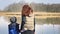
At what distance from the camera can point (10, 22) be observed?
1.00 meters

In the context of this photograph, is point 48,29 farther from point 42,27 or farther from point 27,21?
point 27,21

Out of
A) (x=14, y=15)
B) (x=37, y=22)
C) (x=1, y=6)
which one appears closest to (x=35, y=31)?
(x=37, y=22)

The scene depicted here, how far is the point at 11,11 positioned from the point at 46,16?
29 cm

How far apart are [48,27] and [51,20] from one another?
6 centimetres

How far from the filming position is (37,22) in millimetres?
996

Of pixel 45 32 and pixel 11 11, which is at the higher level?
pixel 11 11

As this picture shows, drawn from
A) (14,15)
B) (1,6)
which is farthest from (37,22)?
(1,6)

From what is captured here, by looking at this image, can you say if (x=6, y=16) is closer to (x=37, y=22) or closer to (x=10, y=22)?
(x=10, y=22)

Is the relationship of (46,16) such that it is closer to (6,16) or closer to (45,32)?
(45,32)

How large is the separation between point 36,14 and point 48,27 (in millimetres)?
145

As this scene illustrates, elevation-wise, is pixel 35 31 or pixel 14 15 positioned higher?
pixel 14 15

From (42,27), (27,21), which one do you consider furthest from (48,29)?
A: (27,21)

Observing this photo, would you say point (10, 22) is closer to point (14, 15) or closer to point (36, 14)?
point (14, 15)

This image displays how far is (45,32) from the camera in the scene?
100 centimetres
